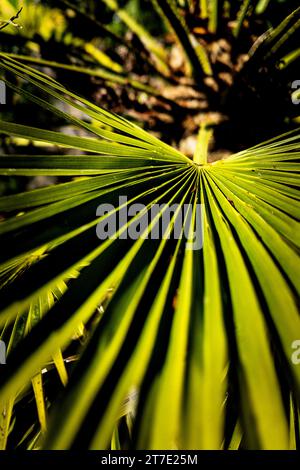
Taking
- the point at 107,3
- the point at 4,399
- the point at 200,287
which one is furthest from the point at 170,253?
the point at 107,3

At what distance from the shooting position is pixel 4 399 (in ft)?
1.22

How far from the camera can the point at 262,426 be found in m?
0.33

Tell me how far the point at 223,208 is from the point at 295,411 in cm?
53

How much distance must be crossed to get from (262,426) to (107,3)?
5.92 feet

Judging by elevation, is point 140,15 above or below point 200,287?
above

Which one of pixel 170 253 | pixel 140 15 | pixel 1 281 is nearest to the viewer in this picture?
pixel 170 253

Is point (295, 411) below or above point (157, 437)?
below

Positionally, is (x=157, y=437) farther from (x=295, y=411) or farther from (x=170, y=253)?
(x=295, y=411)

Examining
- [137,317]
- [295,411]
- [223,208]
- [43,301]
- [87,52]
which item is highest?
[87,52]

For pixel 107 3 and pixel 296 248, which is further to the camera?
pixel 107 3

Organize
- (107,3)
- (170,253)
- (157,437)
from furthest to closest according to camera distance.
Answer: (107,3) → (170,253) → (157,437)

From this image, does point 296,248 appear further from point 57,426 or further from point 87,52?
point 87,52

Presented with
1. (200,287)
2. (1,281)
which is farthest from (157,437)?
(1,281)

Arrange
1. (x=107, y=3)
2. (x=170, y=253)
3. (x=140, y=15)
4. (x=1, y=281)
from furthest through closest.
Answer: (x=140, y=15) < (x=107, y=3) < (x=1, y=281) < (x=170, y=253)
